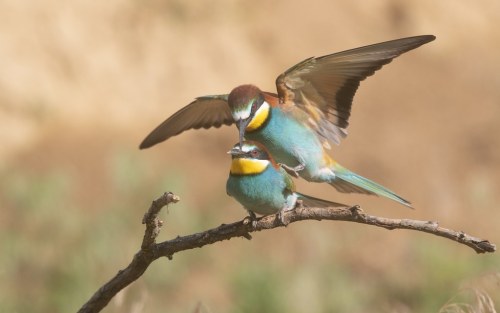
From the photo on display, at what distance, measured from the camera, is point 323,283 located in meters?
4.93

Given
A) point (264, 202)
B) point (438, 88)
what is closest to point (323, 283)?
point (264, 202)

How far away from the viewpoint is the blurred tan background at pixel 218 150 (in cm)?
497

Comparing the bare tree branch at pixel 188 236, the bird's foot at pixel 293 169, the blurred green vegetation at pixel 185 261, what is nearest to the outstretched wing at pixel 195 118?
the bird's foot at pixel 293 169

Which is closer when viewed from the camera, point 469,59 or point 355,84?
point 355,84

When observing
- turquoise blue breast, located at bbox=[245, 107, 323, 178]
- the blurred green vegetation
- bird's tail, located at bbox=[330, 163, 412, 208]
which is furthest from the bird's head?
the blurred green vegetation

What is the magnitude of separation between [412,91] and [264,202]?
6.05 metres

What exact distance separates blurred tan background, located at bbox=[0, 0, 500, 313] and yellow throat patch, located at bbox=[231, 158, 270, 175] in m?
2.39

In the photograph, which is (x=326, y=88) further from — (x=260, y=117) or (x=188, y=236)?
(x=188, y=236)

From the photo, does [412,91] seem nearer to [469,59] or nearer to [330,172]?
[469,59]

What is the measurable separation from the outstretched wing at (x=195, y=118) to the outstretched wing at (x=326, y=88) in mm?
166

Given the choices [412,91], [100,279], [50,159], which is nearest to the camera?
[100,279]

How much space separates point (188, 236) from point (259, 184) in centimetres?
40

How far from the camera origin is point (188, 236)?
68.3 inches

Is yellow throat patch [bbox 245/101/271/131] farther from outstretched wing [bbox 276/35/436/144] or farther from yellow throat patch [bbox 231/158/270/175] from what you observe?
yellow throat patch [bbox 231/158/270/175]
